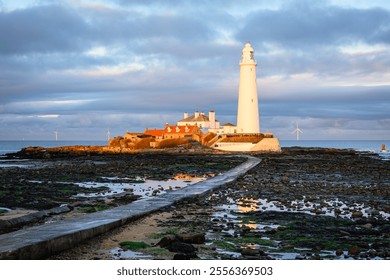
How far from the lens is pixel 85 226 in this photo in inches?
344

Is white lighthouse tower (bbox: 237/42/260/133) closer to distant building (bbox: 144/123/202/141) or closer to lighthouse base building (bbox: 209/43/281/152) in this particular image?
lighthouse base building (bbox: 209/43/281/152)

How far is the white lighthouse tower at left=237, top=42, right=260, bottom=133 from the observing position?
63.5 meters

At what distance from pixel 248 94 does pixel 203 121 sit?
92.9ft

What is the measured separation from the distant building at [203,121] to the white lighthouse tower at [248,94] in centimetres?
2602

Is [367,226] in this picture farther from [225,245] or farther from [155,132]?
[155,132]

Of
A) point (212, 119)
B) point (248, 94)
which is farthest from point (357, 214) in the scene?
point (212, 119)

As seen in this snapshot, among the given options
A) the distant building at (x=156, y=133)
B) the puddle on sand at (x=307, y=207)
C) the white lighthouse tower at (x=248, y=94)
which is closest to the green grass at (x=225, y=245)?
the puddle on sand at (x=307, y=207)

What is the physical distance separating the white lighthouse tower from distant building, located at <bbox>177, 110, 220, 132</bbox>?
26021 mm

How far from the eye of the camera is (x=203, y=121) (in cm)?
9119

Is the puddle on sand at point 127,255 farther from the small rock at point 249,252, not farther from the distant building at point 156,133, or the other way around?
the distant building at point 156,133

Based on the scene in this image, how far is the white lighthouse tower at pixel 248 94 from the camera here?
63.5 meters
